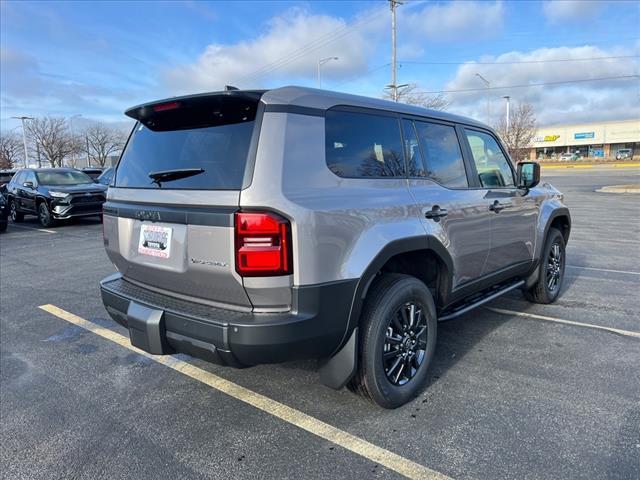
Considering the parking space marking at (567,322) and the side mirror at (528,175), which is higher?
the side mirror at (528,175)

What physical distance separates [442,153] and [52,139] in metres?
66.9

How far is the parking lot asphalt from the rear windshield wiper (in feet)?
5.00

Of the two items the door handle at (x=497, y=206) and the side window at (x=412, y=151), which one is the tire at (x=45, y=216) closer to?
the side window at (x=412, y=151)

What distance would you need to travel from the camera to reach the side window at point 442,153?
11.5ft

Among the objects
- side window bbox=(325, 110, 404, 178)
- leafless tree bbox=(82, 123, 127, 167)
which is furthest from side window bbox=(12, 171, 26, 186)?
leafless tree bbox=(82, 123, 127, 167)

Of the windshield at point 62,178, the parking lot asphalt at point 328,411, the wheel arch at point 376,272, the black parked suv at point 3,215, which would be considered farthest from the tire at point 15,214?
the wheel arch at point 376,272

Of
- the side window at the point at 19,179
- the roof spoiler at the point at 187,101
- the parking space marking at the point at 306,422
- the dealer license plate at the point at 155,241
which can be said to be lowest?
the parking space marking at the point at 306,422

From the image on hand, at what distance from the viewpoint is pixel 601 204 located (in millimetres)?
16844

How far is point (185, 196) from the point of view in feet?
8.79

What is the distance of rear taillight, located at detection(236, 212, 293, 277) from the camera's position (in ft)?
7.76

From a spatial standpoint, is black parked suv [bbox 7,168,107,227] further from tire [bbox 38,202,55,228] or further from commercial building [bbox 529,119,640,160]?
commercial building [bbox 529,119,640,160]

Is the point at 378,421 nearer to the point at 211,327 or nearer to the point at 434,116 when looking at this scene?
the point at 211,327

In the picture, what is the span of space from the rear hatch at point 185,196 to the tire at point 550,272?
378 cm

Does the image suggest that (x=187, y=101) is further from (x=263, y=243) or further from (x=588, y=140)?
(x=588, y=140)
